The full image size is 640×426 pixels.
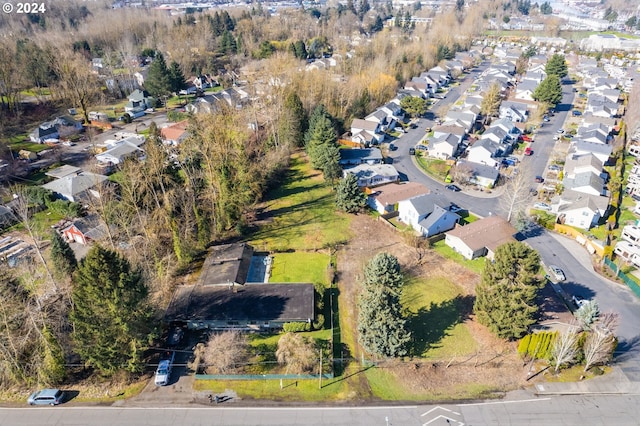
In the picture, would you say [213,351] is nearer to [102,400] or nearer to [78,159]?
[102,400]

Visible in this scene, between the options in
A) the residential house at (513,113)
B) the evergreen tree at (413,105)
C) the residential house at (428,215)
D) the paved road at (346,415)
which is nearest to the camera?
the paved road at (346,415)

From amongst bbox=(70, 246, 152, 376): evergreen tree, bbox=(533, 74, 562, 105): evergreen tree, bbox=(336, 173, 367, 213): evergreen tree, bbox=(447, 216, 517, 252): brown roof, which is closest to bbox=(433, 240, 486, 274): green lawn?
bbox=(447, 216, 517, 252): brown roof

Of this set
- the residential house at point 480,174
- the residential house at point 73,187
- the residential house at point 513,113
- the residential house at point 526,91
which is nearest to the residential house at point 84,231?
the residential house at point 73,187

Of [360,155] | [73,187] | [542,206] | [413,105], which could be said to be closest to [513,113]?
[413,105]

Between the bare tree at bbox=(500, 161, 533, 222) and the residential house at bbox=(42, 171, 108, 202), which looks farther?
the residential house at bbox=(42, 171, 108, 202)

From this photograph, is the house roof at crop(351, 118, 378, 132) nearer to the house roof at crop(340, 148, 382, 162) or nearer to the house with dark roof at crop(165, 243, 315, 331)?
the house roof at crop(340, 148, 382, 162)

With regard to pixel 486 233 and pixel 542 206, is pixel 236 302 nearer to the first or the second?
pixel 486 233

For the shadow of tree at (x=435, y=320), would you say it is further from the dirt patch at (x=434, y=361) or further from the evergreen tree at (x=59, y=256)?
the evergreen tree at (x=59, y=256)
